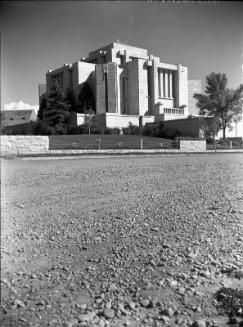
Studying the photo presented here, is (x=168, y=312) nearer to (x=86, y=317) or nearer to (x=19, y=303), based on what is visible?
(x=86, y=317)

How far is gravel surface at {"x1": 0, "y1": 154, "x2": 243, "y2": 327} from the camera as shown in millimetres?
1896

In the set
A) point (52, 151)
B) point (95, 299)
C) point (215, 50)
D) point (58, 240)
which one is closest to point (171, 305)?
point (95, 299)

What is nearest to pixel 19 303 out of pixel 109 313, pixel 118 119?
pixel 109 313

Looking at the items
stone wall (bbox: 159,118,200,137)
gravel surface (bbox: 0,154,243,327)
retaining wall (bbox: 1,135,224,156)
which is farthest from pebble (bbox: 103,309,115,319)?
stone wall (bbox: 159,118,200,137)

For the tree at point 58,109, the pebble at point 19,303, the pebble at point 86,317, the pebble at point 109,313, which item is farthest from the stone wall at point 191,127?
the pebble at point 19,303

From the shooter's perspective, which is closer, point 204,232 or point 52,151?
point 204,232

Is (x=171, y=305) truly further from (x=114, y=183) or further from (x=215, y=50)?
(x=215, y=50)

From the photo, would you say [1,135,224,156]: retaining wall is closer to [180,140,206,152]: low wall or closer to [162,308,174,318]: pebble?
[180,140,206,152]: low wall

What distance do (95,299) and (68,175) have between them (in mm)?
1054

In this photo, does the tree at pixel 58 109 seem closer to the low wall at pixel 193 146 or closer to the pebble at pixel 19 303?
the pebble at pixel 19 303

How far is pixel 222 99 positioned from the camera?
3.14 meters

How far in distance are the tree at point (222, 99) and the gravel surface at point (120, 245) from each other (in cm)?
59

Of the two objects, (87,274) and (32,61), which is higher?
(32,61)

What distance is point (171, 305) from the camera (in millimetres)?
2604
